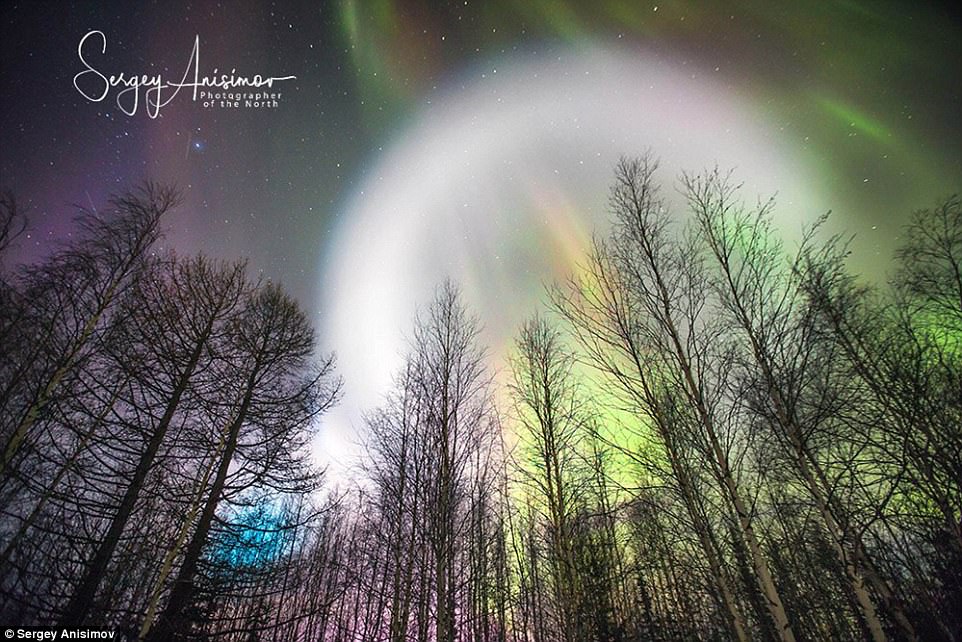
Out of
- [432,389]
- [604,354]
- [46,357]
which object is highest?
[432,389]

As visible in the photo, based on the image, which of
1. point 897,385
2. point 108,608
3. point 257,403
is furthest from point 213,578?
point 897,385

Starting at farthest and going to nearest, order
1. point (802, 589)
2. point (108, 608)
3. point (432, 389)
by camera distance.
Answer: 1. point (802, 589)
2. point (432, 389)
3. point (108, 608)

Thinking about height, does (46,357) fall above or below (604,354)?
above

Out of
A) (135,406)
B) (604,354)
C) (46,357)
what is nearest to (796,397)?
(604,354)

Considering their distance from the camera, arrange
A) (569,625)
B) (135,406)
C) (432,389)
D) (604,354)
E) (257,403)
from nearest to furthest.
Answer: (604,354)
(135,406)
(569,625)
(257,403)
(432,389)

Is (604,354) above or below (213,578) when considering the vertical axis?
above

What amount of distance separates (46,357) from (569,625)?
11087mm

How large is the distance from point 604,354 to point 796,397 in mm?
2802

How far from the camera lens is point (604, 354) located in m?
5.41

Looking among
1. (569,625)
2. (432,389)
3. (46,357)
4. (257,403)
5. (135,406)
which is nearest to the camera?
(46,357)

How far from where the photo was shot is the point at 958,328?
27.6ft

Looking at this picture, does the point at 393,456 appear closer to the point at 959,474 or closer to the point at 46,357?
the point at 46,357

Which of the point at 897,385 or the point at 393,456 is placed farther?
the point at 393,456

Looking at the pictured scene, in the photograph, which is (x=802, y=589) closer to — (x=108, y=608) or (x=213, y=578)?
(x=213, y=578)
